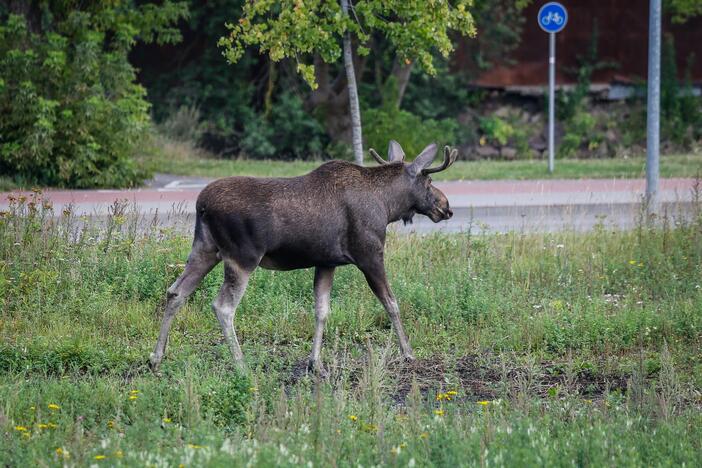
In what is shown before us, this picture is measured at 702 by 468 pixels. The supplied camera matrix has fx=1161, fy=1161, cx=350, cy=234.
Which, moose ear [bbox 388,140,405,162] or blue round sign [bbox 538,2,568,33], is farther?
blue round sign [bbox 538,2,568,33]

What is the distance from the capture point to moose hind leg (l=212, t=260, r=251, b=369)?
840cm

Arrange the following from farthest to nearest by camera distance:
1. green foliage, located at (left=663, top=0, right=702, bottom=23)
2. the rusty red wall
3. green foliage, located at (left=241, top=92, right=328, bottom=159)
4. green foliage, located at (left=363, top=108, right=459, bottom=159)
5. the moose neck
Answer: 1. the rusty red wall
2. green foliage, located at (left=241, top=92, right=328, bottom=159)
3. green foliage, located at (left=663, top=0, right=702, bottom=23)
4. green foliage, located at (left=363, top=108, right=459, bottom=159)
5. the moose neck

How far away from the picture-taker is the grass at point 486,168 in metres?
21.9

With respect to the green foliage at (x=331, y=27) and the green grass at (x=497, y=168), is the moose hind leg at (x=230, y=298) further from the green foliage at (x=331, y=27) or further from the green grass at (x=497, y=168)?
the green grass at (x=497, y=168)

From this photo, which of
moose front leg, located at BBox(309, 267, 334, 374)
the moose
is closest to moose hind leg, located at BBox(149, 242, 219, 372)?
the moose

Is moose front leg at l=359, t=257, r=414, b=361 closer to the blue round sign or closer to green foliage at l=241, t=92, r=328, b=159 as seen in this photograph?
the blue round sign

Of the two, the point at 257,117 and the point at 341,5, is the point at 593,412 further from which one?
→ the point at 257,117

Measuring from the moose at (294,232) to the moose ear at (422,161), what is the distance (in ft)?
0.51

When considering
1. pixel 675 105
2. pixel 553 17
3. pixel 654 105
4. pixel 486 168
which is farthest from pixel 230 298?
pixel 675 105

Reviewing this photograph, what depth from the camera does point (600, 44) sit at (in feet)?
103

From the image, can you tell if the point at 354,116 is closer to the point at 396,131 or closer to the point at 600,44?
the point at 396,131

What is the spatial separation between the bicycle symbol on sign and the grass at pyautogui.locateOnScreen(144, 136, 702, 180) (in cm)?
291

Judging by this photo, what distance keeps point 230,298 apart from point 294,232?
2.21ft

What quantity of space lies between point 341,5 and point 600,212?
4.77 meters
